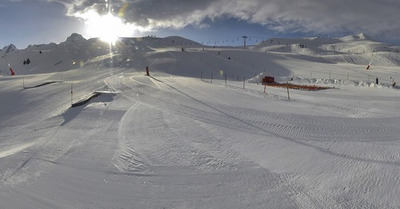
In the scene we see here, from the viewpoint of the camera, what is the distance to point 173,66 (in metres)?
48.8

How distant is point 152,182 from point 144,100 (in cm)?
1108

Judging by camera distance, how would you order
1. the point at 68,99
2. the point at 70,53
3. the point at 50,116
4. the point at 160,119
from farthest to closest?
the point at 70,53, the point at 68,99, the point at 50,116, the point at 160,119

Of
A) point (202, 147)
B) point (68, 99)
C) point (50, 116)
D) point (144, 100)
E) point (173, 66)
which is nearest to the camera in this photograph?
point (202, 147)

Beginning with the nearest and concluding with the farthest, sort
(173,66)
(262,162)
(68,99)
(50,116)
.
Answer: (262,162)
(50,116)
(68,99)
(173,66)

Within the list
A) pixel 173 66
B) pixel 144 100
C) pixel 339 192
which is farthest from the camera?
pixel 173 66

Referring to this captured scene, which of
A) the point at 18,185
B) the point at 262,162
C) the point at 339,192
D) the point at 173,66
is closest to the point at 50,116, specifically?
the point at 18,185

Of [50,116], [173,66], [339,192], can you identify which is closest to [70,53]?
[173,66]

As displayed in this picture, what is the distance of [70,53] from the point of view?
77.9 metres

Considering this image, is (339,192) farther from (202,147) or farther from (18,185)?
(18,185)

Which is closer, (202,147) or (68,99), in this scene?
(202,147)

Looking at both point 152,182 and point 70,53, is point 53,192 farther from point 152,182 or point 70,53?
point 70,53

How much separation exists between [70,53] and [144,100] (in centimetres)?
6771

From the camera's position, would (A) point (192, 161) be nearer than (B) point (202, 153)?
Yes

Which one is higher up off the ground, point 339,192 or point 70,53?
point 70,53
